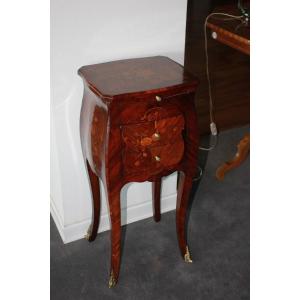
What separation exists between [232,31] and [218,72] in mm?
802

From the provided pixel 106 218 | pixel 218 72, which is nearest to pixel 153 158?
pixel 106 218

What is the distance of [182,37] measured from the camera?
1.63m

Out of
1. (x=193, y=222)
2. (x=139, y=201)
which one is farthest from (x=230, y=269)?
(x=139, y=201)

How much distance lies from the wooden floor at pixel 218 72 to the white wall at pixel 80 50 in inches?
29.7

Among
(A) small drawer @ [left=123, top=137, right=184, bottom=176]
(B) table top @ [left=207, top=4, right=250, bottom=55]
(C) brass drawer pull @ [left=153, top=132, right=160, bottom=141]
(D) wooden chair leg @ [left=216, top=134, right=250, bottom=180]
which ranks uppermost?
(B) table top @ [left=207, top=4, right=250, bottom=55]

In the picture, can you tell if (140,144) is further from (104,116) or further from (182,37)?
(182,37)

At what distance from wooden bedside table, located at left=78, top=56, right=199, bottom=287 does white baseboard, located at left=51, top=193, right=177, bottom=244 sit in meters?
0.34

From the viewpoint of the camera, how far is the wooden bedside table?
1.22 metres

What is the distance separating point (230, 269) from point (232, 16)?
1202 mm

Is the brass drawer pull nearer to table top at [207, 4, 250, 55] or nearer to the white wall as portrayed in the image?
the white wall

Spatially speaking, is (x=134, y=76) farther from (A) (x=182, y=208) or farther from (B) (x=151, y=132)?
(A) (x=182, y=208)

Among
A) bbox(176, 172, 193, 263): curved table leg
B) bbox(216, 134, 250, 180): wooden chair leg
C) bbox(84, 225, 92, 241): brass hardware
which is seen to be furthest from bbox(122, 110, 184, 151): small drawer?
bbox(216, 134, 250, 180): wooden chair leg

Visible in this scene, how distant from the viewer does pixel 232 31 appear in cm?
180

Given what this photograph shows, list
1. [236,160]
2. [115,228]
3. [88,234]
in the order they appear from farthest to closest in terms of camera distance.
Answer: [236,160] → [88,234] → [115,228]
